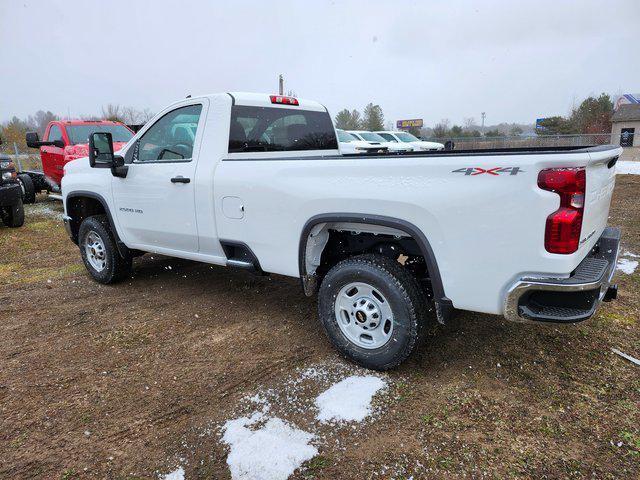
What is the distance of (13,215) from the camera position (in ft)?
28.8

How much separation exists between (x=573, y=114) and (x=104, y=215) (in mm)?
47875

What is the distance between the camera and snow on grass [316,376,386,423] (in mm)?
2732

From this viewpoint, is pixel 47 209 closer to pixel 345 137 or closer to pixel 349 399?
pixel 349 399

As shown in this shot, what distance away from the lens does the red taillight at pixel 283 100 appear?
4.43 m

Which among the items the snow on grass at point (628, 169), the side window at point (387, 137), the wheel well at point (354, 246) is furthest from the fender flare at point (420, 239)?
the side window at point (387, 137)

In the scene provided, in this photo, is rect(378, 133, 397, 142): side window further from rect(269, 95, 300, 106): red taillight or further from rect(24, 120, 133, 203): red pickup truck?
rect(269, 95, 300, 106): red taillight

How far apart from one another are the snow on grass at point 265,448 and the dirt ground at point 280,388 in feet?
0.22

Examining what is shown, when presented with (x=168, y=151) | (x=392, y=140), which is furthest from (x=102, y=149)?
(x=392, y=140)

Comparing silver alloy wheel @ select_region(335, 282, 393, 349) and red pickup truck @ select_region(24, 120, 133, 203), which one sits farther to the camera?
red pickup truck @ select_region(24, 120, 133, 203)

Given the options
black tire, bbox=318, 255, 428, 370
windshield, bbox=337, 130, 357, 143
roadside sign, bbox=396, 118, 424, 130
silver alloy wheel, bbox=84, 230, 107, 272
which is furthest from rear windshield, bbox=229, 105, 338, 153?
roadside sign, bbox=396, 118, 424, 130

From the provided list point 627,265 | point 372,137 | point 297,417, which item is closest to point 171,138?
point 297,417

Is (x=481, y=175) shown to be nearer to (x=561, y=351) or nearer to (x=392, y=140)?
(x=561, y=351)

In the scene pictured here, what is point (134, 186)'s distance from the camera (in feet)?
14.8

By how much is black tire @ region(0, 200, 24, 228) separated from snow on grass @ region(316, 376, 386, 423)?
27.6ft
